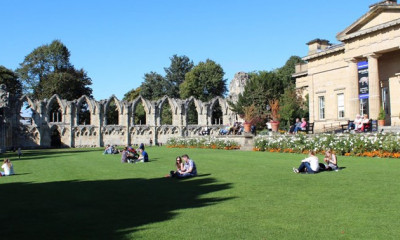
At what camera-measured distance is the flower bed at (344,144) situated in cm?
1842

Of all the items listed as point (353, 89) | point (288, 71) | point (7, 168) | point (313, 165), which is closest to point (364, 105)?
point (353, 89)

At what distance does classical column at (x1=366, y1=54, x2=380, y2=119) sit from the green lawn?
1823 cm

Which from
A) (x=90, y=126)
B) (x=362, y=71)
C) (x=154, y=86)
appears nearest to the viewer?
(x=362, y=71)

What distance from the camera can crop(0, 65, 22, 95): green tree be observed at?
194 ft

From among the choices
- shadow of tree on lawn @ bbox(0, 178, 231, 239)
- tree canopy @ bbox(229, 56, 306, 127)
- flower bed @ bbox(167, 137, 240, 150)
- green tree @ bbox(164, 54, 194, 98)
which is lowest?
shadow of tree on lawn @ bbox(0, 178, 231, 239)

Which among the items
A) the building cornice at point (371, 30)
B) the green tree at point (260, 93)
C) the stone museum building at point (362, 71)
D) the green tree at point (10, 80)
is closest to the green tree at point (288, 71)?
the green tree at point (260, 93)

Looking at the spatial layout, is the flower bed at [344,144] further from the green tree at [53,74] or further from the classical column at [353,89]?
the green tree at [53,74]

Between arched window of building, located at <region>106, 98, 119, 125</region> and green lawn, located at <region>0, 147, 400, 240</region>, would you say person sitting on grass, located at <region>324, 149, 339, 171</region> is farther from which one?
arched window of building, located at <region>106, 98, 119, 125</region>

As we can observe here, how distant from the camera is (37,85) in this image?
63594mm

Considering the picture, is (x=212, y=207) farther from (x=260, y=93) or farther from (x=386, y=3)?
(x=260, y=93)

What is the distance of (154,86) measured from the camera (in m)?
80.2

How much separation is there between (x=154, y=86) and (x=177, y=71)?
7.09 m

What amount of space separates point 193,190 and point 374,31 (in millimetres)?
25059

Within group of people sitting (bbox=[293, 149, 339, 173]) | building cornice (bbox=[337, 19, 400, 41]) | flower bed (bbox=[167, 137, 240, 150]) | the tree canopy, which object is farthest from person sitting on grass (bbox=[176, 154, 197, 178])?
the tree canopy
